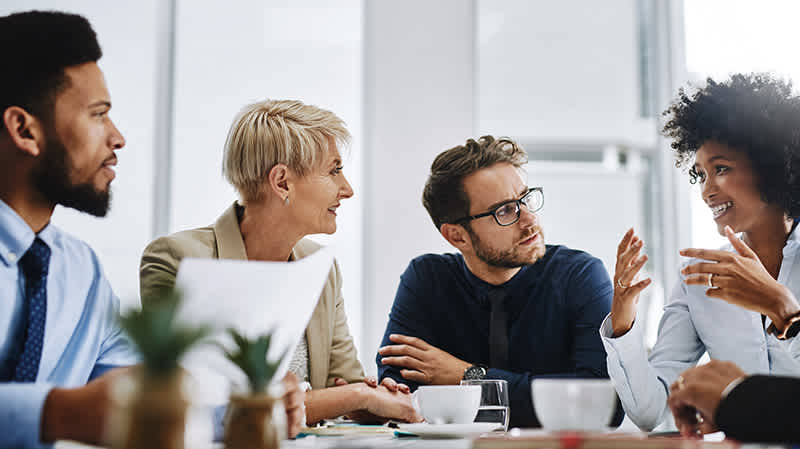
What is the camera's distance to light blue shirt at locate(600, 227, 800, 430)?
1.79 m

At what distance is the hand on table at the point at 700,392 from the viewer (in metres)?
1.05

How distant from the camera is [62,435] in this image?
90 cm

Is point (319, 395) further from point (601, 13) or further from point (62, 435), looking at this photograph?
point (601, 13)

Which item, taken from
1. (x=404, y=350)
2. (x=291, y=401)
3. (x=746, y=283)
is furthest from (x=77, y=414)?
(x=746, y=283)

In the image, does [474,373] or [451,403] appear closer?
[451,403]

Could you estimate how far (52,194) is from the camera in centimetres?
136

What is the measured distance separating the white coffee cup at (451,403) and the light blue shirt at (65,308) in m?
0.57

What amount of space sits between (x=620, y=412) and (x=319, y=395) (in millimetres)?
844

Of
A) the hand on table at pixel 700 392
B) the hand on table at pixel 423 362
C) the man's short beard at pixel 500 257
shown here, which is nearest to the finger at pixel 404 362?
the hand on table at pixel 423 362

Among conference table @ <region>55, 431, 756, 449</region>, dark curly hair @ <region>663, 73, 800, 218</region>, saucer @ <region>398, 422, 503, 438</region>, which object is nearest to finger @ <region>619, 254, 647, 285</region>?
dark curly hair @ <region>663, 73, 800, 218</region>

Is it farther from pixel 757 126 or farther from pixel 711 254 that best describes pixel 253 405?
pixel 757 126

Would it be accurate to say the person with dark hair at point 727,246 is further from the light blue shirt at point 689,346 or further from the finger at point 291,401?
the finger at point 291,401

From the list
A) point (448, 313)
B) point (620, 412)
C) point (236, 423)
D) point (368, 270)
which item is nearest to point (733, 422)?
point (236, 423)

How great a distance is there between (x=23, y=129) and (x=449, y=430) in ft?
3.23
